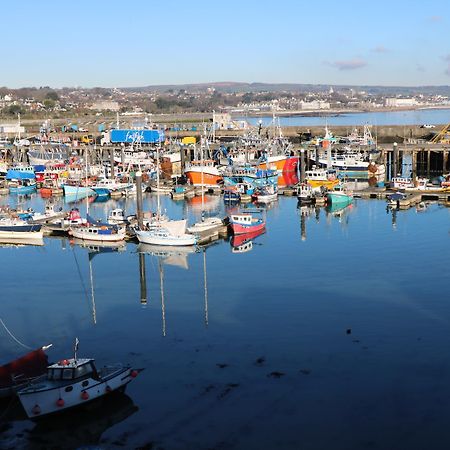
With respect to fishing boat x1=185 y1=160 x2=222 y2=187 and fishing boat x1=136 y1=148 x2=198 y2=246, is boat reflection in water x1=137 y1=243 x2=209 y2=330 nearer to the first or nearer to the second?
fishing boat x1=136 y1=148 x2=198 y2=246

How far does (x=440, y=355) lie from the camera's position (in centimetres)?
1586

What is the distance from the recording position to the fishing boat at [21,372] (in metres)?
13.9

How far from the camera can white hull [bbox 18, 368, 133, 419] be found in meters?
13.2

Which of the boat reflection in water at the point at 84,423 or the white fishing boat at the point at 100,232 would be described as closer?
the boat reflection in water at the point at 84,423

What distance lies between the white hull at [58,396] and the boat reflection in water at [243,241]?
13.1m

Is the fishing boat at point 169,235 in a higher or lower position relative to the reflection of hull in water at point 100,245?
higher

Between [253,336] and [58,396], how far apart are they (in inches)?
210

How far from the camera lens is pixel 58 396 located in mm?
13281

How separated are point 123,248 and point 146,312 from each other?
827 cm

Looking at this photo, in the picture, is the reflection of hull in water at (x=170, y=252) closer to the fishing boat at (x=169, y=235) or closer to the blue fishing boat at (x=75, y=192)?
the fishing boat at (x=169, y=235)

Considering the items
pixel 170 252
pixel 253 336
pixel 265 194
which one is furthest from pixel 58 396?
pixel 265 194

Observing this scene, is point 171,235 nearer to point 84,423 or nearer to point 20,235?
point 20,235

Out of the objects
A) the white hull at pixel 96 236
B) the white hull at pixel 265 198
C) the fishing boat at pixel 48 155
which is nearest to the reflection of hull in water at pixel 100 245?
the white hull at pixel 96 236

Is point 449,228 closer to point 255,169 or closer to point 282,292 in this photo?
point 282,292
